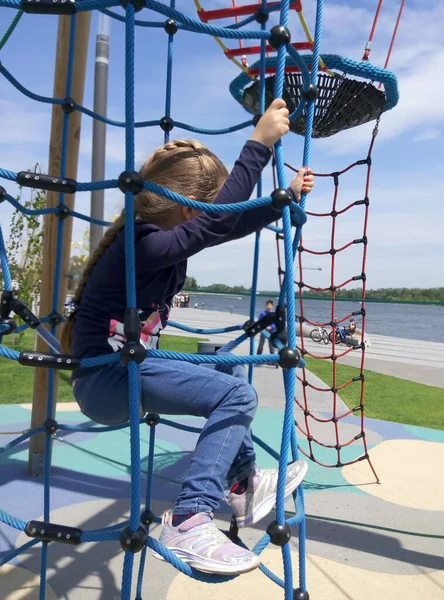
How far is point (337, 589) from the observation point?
6.14 ft

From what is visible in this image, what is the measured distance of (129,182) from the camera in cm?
→ 109

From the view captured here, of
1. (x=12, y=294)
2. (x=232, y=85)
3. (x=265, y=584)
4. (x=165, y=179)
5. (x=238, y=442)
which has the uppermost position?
(x=232, y=85)

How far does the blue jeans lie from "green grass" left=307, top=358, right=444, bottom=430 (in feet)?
11.7

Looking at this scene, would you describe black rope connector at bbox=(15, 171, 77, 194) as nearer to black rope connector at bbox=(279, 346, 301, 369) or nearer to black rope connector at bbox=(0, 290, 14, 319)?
black rope connector at bbox=(0, 290, 14, 319)

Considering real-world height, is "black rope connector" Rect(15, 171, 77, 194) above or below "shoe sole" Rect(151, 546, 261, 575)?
above

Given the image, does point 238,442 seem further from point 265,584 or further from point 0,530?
point 0,530

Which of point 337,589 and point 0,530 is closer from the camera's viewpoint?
point 337,589

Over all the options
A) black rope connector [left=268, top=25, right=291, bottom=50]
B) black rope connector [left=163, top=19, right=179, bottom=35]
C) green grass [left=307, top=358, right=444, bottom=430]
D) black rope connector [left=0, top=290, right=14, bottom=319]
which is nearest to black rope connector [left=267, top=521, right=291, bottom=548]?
black rope connector [left=0, top=290, right=14, bottom=319]

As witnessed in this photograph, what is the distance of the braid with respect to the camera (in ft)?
4.71

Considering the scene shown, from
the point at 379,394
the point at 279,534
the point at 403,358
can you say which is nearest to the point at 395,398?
the point at 379,394

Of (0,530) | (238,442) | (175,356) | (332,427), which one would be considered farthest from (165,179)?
(332,427)

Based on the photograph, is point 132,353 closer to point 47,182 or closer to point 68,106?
point 47,182

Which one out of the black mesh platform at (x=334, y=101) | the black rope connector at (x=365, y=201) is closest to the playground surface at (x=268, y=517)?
the black rope connector at (x=365, y=201)

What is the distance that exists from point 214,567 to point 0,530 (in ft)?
4.85
